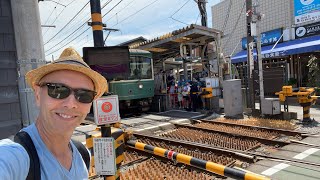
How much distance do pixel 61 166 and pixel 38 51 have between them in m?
3.43

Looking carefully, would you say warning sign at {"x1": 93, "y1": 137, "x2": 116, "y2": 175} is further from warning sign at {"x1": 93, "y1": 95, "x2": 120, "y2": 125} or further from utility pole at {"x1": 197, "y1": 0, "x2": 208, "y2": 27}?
utility pole at {"x1": 197, "y1": 0, "x2": 208, "y2": 27}

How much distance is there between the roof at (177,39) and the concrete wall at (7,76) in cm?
862

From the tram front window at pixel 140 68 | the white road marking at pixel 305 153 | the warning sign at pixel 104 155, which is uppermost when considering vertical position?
the tram front window at pixel 140 68

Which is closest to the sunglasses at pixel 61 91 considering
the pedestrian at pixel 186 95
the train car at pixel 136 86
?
the train car at pixel 136 86

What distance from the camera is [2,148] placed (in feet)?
4.22

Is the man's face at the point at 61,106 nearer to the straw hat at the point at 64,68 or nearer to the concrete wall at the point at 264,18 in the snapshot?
the straw hat at the point at 64,68

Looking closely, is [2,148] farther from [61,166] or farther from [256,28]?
[256,28]

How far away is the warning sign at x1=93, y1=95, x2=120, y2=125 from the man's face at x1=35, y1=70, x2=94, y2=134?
5.70 feet

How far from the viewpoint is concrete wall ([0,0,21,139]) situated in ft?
16.1

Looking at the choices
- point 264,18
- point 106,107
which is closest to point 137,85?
point 106,107

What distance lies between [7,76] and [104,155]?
2.82 metres

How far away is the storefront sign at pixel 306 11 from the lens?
1650 cm

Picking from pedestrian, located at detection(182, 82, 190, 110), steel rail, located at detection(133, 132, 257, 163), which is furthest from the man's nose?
pedestrian, located at detection(182, 82, 190, 110)

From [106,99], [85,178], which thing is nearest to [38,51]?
[106,99]
